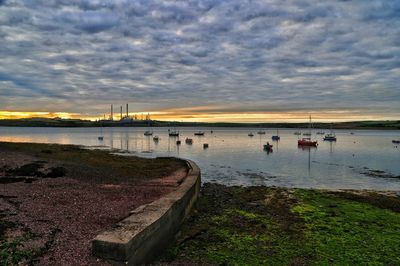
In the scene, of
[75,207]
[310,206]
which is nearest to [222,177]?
[310,206]

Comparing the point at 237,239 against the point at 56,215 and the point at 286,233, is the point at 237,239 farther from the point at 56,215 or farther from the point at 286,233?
the point at 56,215

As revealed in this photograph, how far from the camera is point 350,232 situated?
12430mm

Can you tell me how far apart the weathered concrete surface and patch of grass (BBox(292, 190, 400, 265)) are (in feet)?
14.2

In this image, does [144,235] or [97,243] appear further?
[144,235]

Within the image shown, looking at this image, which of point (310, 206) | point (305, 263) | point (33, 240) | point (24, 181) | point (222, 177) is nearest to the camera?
point (33, 240)

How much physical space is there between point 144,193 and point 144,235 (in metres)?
6.76

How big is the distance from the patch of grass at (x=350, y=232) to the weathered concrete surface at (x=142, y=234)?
4.34 m

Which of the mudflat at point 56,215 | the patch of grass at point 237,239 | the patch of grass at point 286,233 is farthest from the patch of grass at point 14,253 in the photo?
the patch of grass at point 237,239

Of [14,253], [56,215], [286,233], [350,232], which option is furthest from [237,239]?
[14,253]

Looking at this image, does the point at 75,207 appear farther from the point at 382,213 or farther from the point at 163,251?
the point at 382,213

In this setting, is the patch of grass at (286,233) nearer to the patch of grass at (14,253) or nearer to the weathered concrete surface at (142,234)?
the weathered concrete surface at (142,234)

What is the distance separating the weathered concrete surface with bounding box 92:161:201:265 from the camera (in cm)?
702

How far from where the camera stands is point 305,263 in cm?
927

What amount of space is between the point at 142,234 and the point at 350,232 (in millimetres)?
8340
